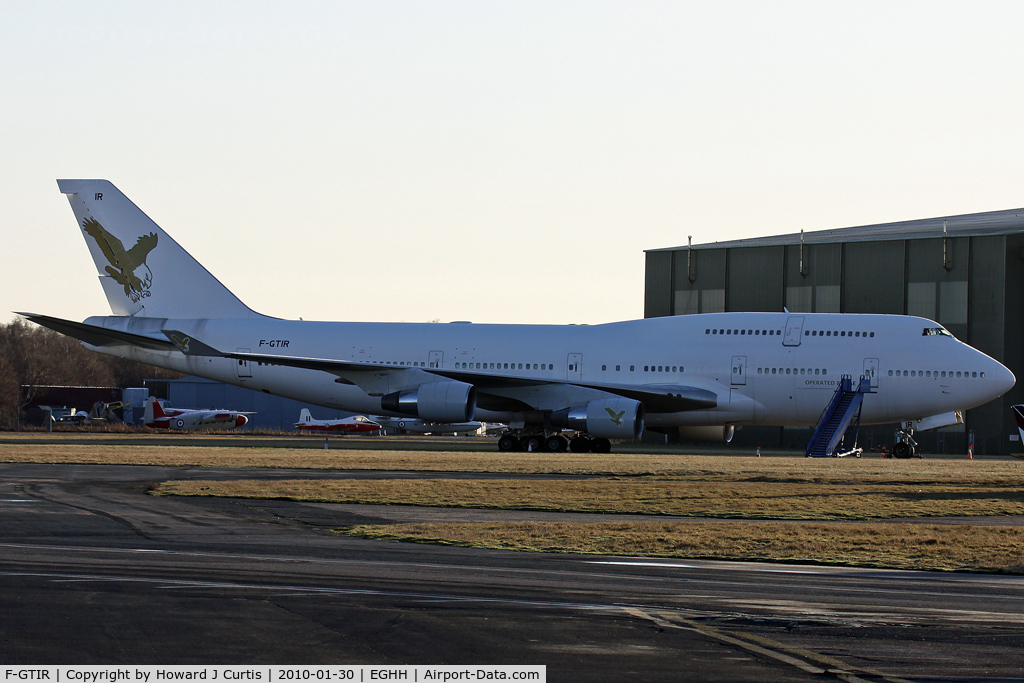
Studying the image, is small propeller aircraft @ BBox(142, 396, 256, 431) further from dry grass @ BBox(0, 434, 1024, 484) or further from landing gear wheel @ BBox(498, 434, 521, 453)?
landing gear wheel @ BBox(498, 434, 521, 453)

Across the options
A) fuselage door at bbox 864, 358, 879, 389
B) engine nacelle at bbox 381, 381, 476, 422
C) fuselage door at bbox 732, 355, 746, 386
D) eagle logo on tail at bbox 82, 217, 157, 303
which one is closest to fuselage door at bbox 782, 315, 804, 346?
fuselage door at bbox 732, 355, 746, 386

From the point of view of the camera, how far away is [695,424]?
36.7 m

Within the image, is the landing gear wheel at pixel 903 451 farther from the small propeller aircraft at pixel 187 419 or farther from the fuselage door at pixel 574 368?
the small propeller aircraft at pixel 187 419

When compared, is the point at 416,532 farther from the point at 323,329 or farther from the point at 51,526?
the point at 323,329

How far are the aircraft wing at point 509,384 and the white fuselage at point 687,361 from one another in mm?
217

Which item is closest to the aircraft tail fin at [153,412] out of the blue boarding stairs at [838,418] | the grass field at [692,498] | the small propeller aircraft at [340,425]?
the small propeller aircraft at [340,425]

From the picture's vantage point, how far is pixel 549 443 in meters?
36.5

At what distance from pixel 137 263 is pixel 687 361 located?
65.3 feet

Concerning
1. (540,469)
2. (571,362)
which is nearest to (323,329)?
(571,362)

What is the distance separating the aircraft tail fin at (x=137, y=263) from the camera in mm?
39938

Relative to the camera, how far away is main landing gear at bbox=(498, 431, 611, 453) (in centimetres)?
3641

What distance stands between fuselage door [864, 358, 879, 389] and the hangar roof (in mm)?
19140

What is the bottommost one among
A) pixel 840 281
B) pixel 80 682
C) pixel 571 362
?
pixel 80 682

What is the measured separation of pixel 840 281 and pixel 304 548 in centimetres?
4562
